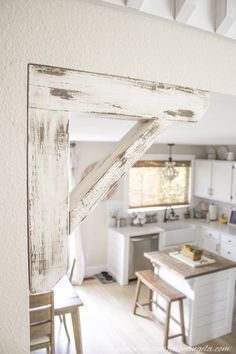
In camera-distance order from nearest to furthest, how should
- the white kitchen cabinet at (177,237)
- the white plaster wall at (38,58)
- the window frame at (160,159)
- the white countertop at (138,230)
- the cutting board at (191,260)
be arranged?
the white plaster wall at (38,58), the cutting board at (191,260), the white countertop at (138,230), the white kitchen cabinet at (177,237), the window frame at (160,159)

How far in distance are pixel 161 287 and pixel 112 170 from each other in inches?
115

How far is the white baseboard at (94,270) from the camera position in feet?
15.5

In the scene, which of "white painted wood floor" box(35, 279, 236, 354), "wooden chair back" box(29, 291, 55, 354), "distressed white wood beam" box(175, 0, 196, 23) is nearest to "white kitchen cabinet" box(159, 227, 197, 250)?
"white painted wood floor" box(35, 279, 236, 354)

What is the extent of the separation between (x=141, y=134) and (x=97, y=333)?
3.25 m

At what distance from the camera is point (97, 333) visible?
3.28 m

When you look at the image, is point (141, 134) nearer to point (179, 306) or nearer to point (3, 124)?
point (3, 124)

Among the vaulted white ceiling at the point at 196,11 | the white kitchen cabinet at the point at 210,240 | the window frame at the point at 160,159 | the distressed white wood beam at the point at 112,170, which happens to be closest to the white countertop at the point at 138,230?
the window frame at the point at 160,159

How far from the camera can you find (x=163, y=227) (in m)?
5.03

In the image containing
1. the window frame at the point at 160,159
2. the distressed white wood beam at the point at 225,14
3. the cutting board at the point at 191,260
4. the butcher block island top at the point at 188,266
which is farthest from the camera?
the window frame at the point at 160,159

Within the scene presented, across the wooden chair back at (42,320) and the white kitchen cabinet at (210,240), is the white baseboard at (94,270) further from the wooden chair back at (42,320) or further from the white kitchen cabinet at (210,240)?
the wooden chair back at (42,320)

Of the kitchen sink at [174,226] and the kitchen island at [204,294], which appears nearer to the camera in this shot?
the kitchen island at [204,294]

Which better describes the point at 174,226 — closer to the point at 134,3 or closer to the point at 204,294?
the point at 204,294

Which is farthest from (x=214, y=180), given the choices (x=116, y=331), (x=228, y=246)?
(x=116, y=331)

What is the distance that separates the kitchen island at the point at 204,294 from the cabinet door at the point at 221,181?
177cm
